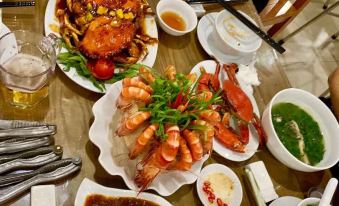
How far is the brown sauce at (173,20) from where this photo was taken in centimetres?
208

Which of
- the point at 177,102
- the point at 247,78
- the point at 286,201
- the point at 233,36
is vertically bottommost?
the point at 286,201

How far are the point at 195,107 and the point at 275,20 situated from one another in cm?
186

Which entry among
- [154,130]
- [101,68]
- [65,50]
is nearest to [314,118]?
[154,130]

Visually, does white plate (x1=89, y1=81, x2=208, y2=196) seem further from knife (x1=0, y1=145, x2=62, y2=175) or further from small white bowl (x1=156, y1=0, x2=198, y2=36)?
small white bowl (x1=156, y1=0, x2=198, y2=36)

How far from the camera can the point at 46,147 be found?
4.92ft

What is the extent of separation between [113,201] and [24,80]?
1.92 ft

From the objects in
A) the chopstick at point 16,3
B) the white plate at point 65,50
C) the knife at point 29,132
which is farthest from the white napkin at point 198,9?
the knife at point 29,132

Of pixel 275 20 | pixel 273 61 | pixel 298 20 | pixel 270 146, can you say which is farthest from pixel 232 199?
pixel 298 20

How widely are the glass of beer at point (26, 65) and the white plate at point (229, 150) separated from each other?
0.72 m

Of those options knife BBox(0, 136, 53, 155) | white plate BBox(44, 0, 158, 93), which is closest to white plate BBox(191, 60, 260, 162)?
white plate BBox(44, 0, 158, 93)

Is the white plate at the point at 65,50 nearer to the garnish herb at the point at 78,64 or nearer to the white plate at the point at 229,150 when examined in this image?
the garnish herb at the point at 78,64

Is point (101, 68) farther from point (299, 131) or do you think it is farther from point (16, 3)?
point (299, 131)

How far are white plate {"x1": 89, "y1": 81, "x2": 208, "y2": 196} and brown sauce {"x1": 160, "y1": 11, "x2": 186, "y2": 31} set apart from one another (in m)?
0.61

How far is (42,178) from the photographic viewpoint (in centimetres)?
143
